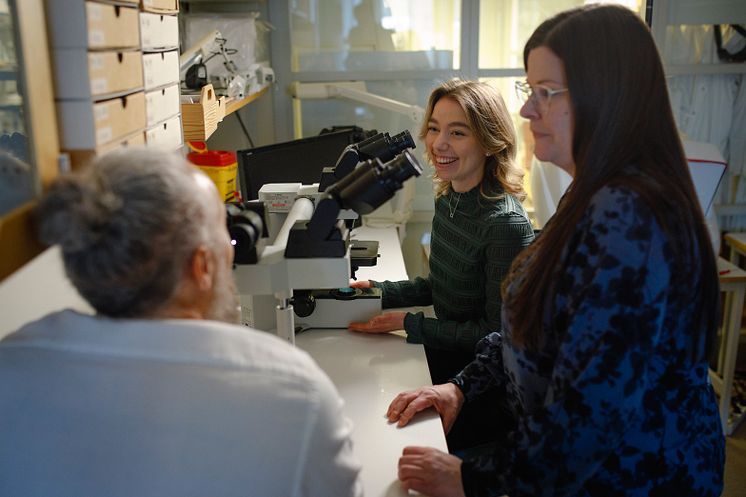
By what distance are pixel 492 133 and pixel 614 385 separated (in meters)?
1.09

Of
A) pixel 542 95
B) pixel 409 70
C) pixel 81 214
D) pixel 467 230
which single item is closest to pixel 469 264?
pixel 467 230

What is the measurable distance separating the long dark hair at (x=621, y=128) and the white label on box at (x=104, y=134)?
68 cm

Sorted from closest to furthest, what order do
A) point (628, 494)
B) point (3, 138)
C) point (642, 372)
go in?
point (3, 138) → point (642, 372) → point (628, 494)

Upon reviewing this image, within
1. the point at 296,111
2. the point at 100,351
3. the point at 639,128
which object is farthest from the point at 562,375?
the point at 296,111

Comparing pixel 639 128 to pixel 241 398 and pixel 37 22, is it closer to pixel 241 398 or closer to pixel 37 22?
pixel 241 398

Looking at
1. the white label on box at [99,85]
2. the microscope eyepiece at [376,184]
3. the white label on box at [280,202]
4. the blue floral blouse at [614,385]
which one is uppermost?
the white label on box at [99,85]

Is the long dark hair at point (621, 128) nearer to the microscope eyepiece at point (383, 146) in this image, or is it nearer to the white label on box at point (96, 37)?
the microscope eyepiece at point (383, 146)

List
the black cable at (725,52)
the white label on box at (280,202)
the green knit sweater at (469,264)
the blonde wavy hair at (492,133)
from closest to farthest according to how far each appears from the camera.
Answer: the white label on box at (280,202), the green knit sweater at (469,264), the blonde wavy hair at (492,133), the black cable at (725,52)

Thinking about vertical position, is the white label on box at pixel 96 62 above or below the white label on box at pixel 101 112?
above

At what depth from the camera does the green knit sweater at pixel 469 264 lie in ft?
5.99

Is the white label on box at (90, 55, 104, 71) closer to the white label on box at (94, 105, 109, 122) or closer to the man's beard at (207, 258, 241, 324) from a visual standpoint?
the white label on box at (94, 105, 109, 122)

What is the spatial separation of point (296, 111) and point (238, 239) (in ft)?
8.40

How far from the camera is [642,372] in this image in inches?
41.0

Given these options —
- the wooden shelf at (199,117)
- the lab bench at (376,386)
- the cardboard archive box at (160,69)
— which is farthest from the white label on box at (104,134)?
the wooden shelf at (199,117)
